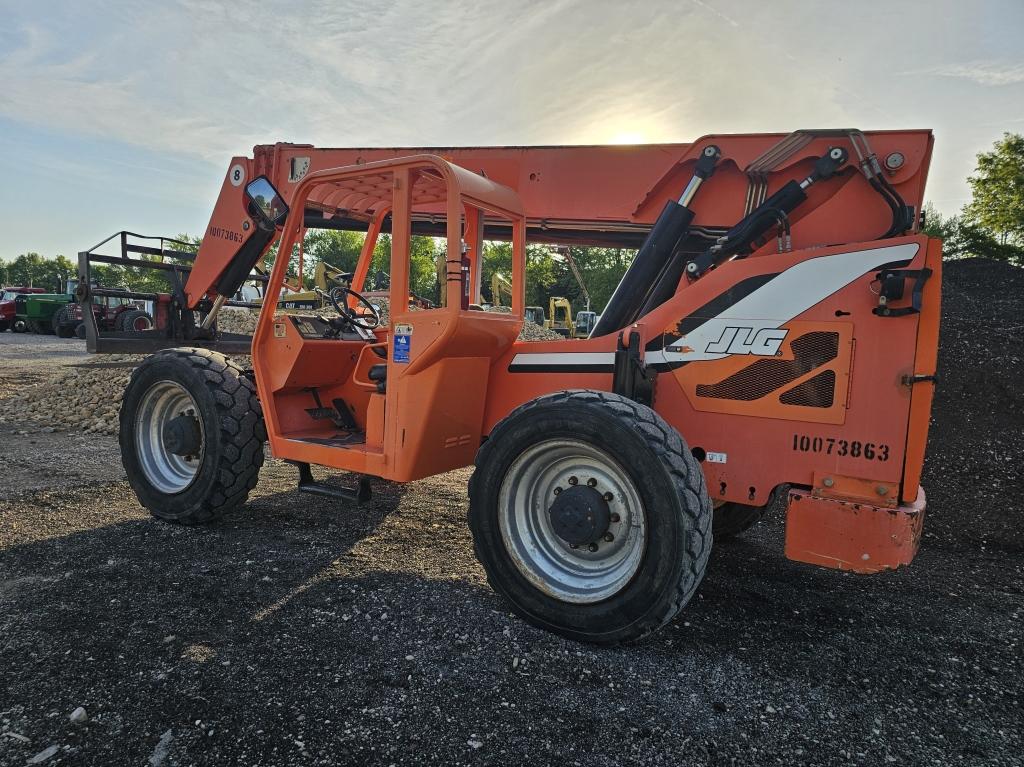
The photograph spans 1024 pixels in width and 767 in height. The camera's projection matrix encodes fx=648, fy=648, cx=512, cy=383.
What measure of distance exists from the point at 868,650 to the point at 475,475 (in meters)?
2.10

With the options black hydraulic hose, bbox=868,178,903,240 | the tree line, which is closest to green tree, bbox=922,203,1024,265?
the tree line

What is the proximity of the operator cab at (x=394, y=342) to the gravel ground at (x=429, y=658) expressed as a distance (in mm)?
691

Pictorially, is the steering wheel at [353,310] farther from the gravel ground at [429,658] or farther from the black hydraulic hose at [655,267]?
the black hydraulic hose at [655,267]

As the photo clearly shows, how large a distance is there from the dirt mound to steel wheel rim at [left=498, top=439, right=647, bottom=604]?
3530 millimetres

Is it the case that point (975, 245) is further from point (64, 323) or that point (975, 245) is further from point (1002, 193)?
point (64, 323)

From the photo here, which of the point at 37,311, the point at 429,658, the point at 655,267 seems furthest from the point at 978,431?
the point at 37,311

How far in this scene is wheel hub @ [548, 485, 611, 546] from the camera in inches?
124

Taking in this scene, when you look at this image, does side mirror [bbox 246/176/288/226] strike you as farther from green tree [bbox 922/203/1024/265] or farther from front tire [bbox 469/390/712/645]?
green tree [bbox 922/203/1024/265]

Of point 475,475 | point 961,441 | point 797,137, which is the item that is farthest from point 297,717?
point 961,441

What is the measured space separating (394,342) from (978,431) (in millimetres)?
6888

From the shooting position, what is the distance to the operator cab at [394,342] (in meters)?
3.72

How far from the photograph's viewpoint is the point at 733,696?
2.71 m

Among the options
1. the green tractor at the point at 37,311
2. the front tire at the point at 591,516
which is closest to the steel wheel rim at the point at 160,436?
the front tire at the point at 591,516

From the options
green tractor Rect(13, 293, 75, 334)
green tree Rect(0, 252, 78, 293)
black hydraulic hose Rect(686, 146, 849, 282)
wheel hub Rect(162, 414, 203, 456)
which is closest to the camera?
black hydraulic hose Rect(686, 146, 849, 282)
